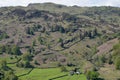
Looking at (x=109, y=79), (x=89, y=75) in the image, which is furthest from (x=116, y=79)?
(x=89, y=75)

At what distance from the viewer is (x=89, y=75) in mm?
199125

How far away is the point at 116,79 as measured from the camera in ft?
650

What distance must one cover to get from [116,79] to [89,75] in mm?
18850

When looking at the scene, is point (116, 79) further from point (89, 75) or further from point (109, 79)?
point (89, 75)

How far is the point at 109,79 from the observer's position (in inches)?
7869

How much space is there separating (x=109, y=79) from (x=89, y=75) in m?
14.4

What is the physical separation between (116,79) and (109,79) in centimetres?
491
